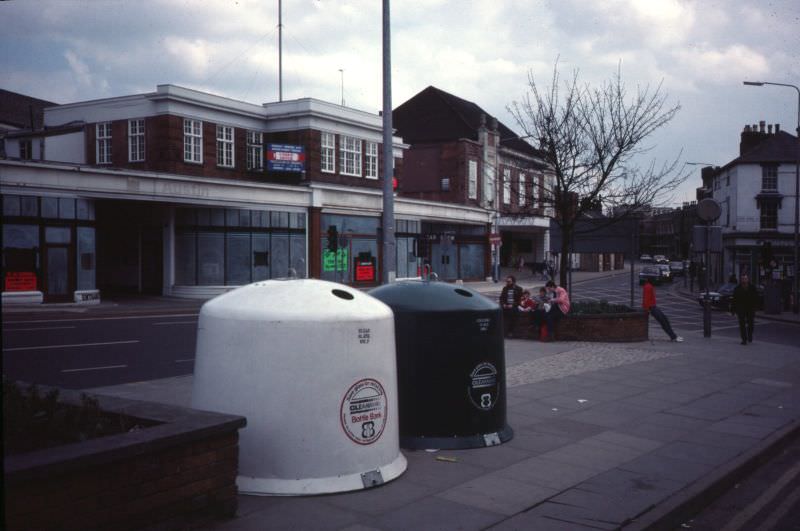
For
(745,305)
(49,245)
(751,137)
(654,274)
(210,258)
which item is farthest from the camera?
(751,137)

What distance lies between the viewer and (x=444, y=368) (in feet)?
24.0

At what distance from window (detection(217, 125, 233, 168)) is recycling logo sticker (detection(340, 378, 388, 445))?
110 feet

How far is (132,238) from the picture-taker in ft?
119

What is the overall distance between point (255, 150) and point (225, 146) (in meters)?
2.16

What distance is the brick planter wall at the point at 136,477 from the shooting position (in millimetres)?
3889

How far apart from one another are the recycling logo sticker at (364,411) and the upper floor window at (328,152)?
36.0 metres

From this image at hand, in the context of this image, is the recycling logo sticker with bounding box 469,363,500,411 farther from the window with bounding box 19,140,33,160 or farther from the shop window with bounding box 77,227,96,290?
the window with bounding box 19,140,33,160

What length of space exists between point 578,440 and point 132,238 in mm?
31919

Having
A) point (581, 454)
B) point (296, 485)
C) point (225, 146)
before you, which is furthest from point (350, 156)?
point (296, 485)

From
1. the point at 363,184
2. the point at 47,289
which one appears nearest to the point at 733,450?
the point at 47,289

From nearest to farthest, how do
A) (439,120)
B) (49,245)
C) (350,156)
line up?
(49,245), (350,156), (439,120)

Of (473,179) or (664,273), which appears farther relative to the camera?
(664,273)

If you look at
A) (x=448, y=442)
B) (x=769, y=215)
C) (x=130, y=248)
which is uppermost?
(x=769, y=215)

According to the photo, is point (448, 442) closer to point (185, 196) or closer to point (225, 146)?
point (185, 196)
